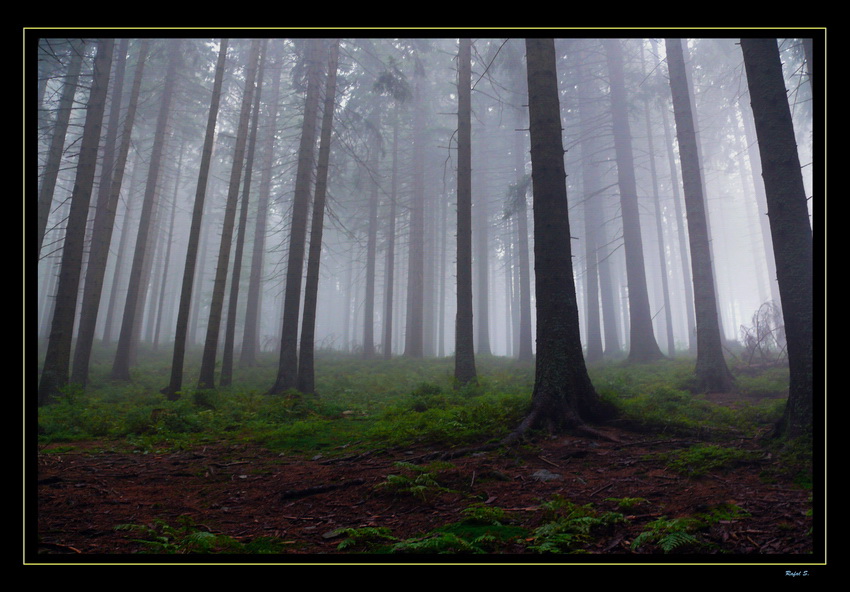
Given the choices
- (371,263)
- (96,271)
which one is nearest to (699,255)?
(96,271)

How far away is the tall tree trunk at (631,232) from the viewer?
50.9ft

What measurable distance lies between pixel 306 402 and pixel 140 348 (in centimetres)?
2161

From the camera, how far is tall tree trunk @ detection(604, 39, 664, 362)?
15.5 m

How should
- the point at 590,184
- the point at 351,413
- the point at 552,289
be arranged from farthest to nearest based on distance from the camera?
A: the point at 590,184
the point at 351,413
the point at 552,289

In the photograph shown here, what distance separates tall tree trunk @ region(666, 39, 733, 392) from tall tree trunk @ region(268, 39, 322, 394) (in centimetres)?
994

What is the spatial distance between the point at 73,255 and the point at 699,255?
15.3 m

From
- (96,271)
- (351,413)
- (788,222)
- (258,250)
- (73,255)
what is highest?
(258,250)

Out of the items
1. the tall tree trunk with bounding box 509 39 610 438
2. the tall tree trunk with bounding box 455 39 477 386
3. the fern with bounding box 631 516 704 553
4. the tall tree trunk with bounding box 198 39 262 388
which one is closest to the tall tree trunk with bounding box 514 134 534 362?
the tall tree trunk with bounding box 455 39 477 386

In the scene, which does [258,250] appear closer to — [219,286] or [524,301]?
[219,286]

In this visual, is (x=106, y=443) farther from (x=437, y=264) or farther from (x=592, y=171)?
(x=437, y=264)

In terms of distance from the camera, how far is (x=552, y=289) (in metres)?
5.96

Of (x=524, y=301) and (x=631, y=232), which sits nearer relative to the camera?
(x=631, y=232)

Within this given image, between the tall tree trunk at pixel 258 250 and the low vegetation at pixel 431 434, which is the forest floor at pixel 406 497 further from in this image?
the tall tree trunk at pixel 258 250

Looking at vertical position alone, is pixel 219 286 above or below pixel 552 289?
above
